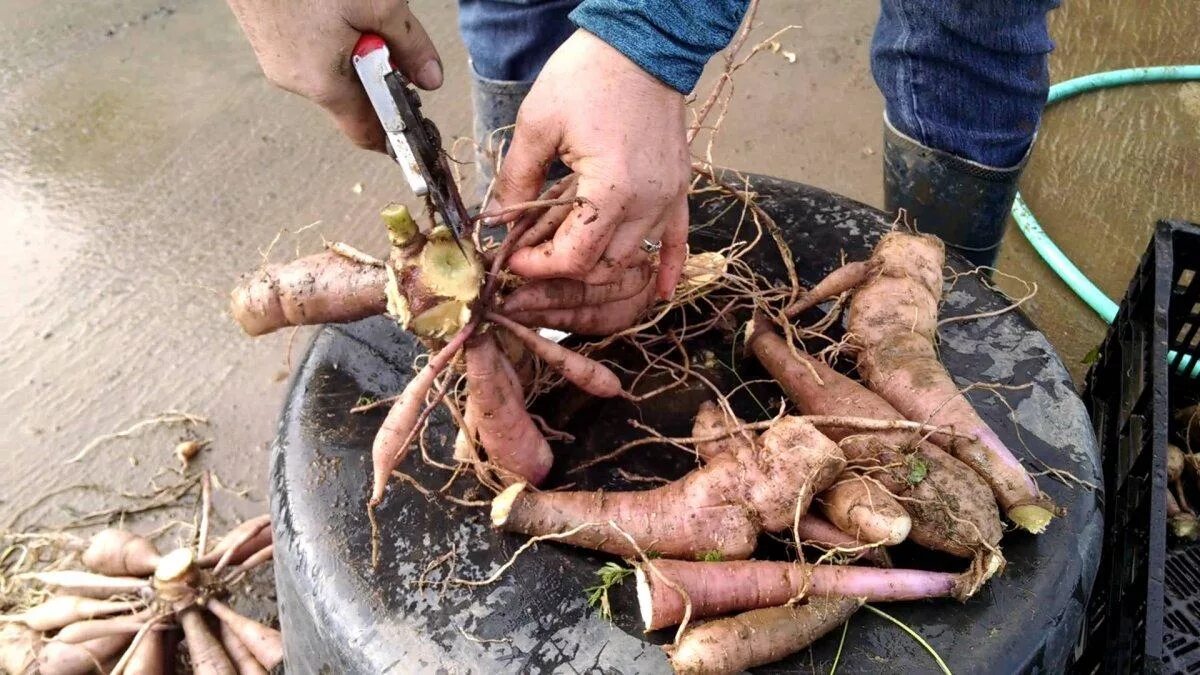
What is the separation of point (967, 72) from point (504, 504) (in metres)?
1.32

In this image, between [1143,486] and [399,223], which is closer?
[399,223]

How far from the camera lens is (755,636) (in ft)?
3.31

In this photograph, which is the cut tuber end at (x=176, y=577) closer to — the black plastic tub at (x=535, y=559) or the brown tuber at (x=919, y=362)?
the black plastic tub at (x=535, y=559)

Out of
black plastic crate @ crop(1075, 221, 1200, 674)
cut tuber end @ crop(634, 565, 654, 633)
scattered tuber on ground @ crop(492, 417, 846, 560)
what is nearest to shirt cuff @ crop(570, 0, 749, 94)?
scattered tuber on ground @ crop(492, 417, 846, 560)

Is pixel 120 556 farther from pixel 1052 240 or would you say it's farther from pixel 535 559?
pixel 1052 240

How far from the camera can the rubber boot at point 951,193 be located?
181 centimetres

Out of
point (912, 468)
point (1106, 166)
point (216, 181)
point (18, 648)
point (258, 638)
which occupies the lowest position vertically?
point (18, 648)

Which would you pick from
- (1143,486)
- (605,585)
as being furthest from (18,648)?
(1143,486)

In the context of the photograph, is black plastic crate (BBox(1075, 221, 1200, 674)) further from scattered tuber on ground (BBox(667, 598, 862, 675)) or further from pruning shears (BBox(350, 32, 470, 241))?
pruning shears (BBox(350, 32, 470, 241))

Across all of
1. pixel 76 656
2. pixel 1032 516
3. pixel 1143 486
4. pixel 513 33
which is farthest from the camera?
pixel 513 33

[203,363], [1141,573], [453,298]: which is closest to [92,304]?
[203,363]

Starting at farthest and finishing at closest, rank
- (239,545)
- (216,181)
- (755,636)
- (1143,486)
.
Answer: (216,181)
(239,545)
(1143,486)
(755,636)

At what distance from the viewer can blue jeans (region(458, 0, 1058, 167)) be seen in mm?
1672

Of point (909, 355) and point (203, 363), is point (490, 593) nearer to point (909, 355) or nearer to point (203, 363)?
point (909, 355)
